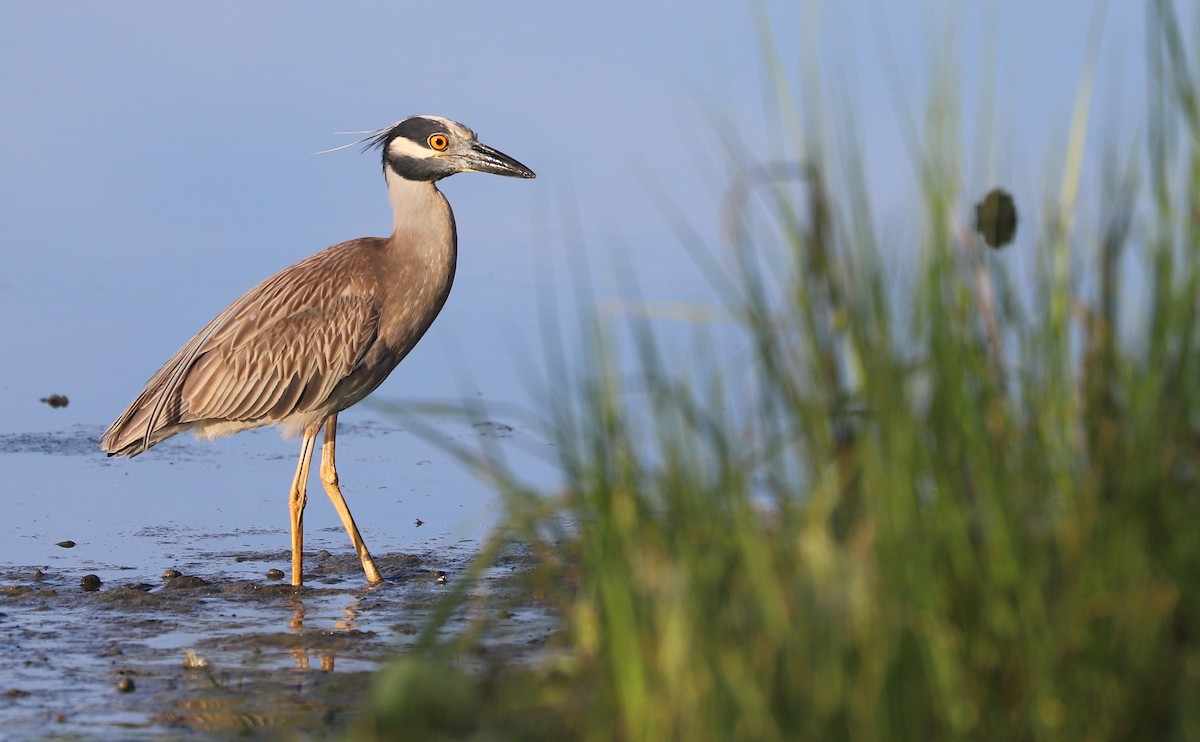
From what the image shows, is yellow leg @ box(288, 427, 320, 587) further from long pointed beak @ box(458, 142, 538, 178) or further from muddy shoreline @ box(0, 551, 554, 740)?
long pointed beak @ box(458, 142, 538, 178)

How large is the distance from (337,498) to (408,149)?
2129 mm

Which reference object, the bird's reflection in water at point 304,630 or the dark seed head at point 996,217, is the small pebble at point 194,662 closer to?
the bird's reflection in water at point 304,630

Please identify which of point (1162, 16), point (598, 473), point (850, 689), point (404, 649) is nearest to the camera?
point (850, 689)

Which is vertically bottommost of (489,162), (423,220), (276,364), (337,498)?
(337,498)

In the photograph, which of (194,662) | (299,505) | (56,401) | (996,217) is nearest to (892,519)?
(996,217)

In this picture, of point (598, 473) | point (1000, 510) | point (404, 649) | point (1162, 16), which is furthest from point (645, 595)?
point (404, 649)

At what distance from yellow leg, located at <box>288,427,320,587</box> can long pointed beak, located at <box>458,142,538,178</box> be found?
5.87ft

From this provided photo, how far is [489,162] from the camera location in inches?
364

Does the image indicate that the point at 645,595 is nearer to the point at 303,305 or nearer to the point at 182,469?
the point at 303,305

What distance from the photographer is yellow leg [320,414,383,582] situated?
820 centimetres

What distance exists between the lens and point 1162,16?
4051 millimetres

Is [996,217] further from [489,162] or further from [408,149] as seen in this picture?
[408,149]

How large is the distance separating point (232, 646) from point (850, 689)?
4.01 meters

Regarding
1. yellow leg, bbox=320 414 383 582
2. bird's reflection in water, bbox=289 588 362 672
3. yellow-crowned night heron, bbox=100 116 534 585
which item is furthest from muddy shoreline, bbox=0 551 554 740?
yellow-crowned night heron, bbox=100 116 534 585
